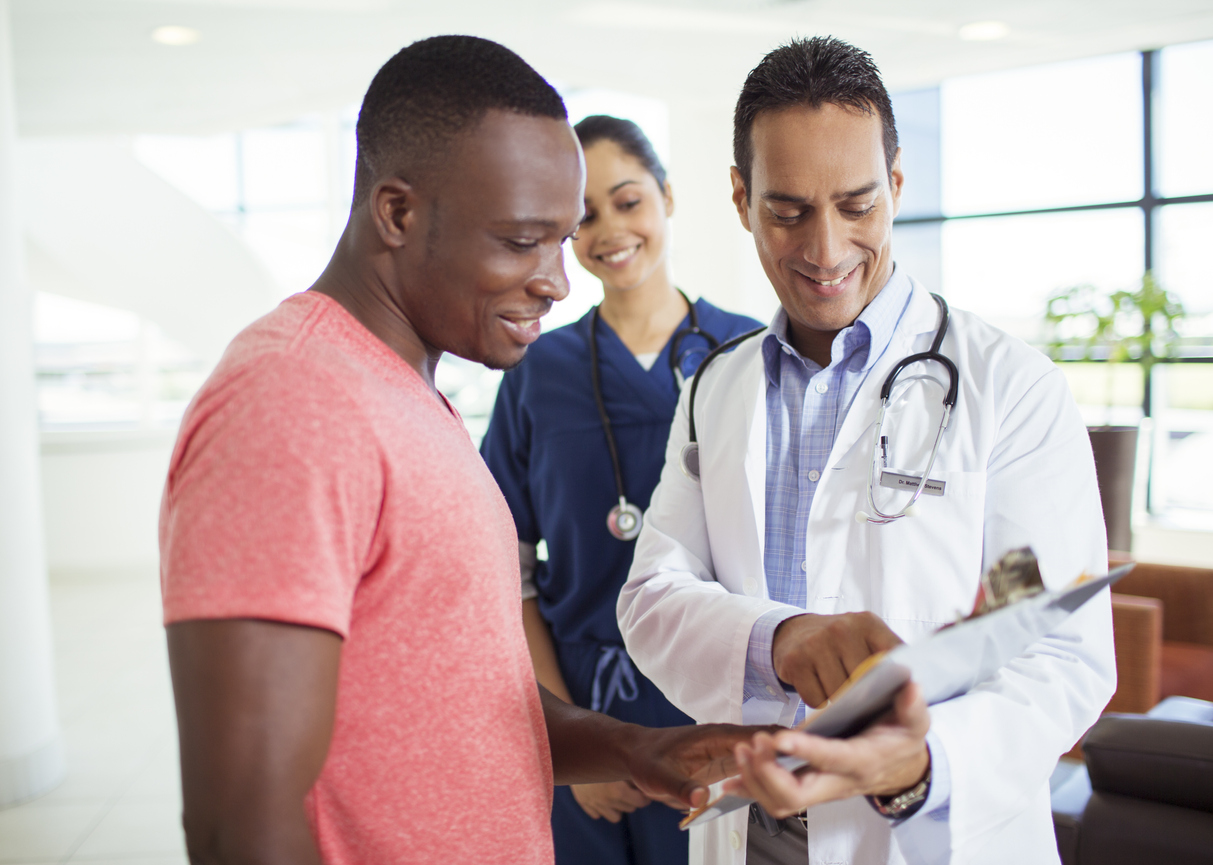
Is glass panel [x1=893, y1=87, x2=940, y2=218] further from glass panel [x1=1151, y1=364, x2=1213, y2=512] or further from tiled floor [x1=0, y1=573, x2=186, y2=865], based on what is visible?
tiled floor [x1=0, y1=573, x2=186, y2=865]

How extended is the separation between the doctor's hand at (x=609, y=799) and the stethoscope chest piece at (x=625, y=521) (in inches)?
15.9

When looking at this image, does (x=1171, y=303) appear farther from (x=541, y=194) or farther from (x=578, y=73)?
(x=541, y=194)

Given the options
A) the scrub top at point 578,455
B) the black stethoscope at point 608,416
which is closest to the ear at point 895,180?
the black stethoscope at point 608,416

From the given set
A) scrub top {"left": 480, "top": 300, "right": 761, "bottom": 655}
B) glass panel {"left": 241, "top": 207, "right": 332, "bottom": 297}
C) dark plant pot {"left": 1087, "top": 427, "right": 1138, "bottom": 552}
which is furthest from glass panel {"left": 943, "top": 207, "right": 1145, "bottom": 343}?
glass panel {"left": 241, "top": 207, "right": 332, "bottom": 297}

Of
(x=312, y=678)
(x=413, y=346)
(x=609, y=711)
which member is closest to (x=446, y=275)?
(x=413, y=346)

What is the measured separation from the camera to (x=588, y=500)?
1.64 meters

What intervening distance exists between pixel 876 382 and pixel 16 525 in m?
3.02

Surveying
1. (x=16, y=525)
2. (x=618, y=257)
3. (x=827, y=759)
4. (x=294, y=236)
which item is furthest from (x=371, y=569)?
(x=294, y=236)

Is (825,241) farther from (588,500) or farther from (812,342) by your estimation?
(588,500)

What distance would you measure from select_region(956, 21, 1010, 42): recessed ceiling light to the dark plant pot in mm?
1866

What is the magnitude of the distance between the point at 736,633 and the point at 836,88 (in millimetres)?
701

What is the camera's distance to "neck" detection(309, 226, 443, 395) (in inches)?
31.5

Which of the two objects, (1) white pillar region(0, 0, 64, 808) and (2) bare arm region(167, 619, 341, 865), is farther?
(1) white pillar region(0, 0, 64, 808)

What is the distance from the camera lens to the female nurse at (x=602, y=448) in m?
1.60
